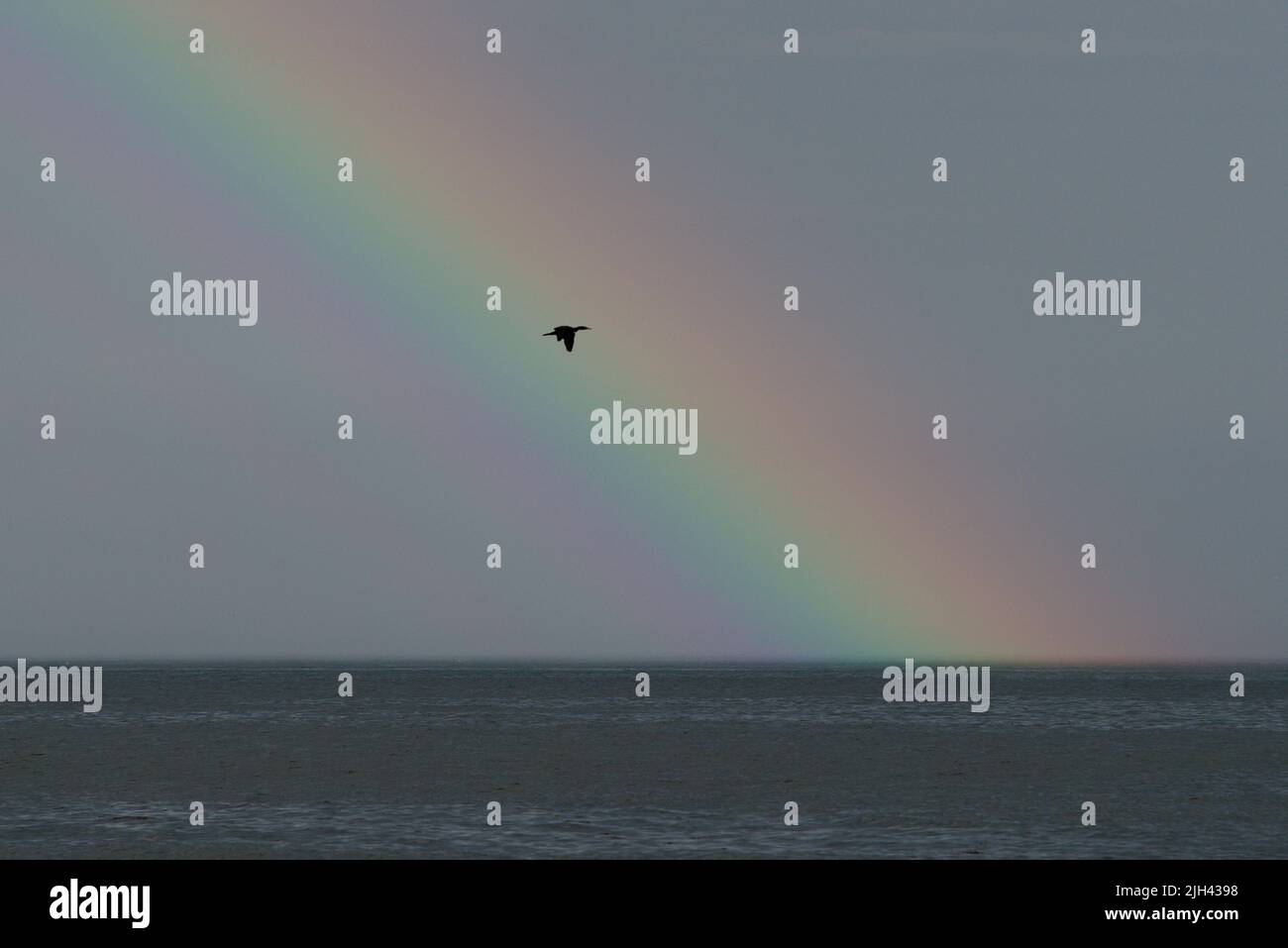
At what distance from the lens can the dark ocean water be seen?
140ft

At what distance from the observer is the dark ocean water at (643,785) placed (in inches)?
1682

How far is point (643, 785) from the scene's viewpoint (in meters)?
58.8
